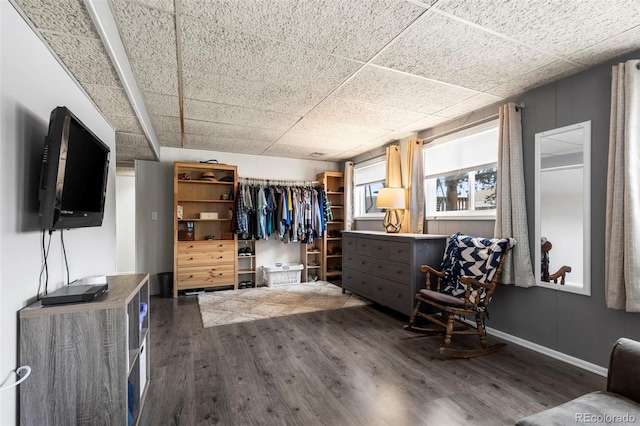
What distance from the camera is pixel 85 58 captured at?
5.25 ft

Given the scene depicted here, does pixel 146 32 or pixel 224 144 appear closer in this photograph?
pixel 146 32

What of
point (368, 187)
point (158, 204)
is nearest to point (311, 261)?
point (368, 187)

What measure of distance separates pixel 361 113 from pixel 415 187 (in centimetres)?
126

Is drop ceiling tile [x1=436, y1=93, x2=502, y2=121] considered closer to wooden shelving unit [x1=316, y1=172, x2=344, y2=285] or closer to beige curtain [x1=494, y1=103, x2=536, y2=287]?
beige curtain [x1=494, y1=103, x2=536, y2=287]

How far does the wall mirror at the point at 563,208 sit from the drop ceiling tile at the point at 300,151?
2.98 meters

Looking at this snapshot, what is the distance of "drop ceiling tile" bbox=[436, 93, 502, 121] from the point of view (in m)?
2.79

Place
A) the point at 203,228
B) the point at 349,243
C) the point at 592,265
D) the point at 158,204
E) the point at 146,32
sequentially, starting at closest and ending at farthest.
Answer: the point at 146,32 → the point at 592,265 → the point at 349,243 → the point at 158,204 → the point at 203,228

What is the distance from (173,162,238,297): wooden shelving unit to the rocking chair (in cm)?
301

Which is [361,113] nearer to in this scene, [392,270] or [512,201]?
[512,201]

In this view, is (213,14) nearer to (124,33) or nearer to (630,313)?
(124,33)

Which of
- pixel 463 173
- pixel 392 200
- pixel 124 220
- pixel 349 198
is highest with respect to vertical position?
pixel 463 173

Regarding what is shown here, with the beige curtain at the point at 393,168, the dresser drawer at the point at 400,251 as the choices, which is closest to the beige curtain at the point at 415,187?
the beige curtain at the point at 393,168

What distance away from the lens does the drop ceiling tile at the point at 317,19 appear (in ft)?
5.06

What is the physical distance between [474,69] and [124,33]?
2427 millimetres
